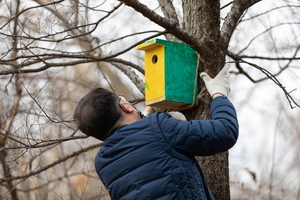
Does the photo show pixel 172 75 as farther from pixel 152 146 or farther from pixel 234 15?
pixel 152 146

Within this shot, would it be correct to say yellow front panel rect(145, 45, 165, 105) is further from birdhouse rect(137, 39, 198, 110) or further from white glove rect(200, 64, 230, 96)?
white glove rect(200, 64, 230, 96)

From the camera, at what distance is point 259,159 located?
670 cm

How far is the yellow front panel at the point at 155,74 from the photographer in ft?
10.1

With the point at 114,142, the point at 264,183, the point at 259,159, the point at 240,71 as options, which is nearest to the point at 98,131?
the point at 114,142

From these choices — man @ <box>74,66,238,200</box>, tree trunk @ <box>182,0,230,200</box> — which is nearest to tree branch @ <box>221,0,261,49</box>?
tree trunk @ <box>182,0,230,200</box>

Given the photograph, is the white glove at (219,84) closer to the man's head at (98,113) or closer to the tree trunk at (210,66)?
the tree trunk at (210,66)

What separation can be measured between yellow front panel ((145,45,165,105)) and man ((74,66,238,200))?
2.25 feet

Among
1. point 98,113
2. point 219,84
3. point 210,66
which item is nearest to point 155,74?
point 210,66

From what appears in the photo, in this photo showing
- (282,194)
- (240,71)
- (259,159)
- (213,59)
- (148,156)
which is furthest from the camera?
(259,159)

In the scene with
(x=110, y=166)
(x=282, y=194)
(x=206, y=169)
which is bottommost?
(x=282, y=194)

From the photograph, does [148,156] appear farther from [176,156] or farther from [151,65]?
[151,65]

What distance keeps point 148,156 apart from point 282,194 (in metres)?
4.24

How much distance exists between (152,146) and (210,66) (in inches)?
39.0

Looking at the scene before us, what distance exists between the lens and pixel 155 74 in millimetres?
3156
